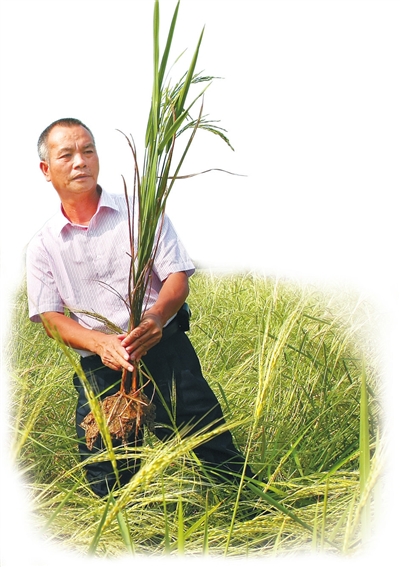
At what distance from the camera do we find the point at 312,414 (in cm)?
245

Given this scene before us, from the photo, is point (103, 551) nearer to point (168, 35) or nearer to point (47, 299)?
point (47, 299)

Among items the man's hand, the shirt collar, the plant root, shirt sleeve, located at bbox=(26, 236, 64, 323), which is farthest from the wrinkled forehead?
the plant root

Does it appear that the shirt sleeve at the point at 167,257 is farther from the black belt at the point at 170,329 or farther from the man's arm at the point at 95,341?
the man's arm at the point at 95,341

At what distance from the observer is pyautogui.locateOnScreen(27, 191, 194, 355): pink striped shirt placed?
2.28m

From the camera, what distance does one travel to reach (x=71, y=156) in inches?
85.4

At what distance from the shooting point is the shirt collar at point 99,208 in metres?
2.27

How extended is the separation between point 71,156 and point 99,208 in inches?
8.2

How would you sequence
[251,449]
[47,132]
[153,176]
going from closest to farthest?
[153,176] → [47,132] → [251,449]

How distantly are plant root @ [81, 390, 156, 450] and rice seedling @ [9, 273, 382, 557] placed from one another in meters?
0.10

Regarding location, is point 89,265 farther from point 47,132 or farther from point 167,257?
point 47,132

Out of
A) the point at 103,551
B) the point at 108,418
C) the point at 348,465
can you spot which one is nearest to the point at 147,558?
the point at 103,551

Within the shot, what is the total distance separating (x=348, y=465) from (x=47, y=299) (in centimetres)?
125

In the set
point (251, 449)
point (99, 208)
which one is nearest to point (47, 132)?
point (99, 208)

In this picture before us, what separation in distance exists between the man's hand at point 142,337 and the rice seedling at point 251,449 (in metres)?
0.30
